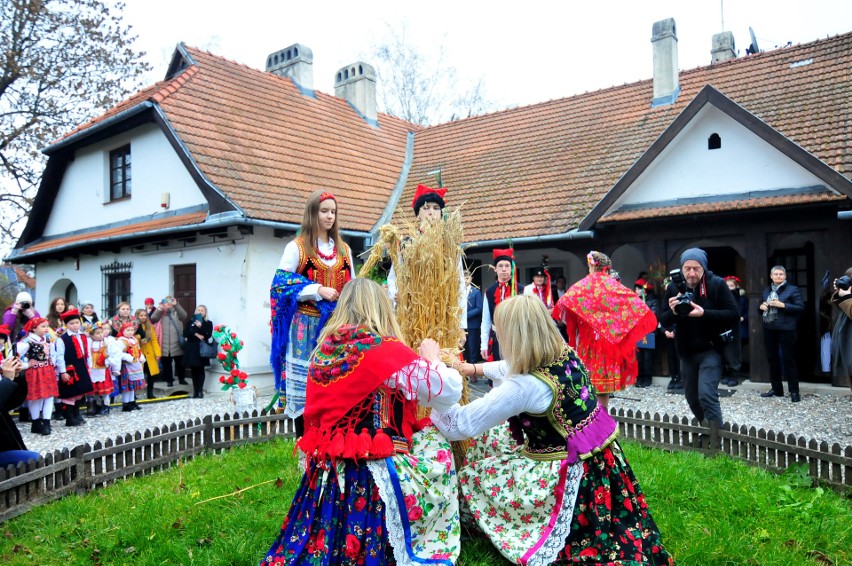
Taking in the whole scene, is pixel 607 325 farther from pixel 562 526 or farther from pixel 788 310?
pixel 788 310

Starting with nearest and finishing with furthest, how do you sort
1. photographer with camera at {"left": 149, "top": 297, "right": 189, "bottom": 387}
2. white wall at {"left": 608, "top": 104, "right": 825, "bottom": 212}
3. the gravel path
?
1. the gravel path
2. white wall at {"left": 608, "top": 104, "right": 825, "bottom": 212}
3. photographer with camera at {"left": 149, "top": 297, "right": 189, "bottom": 387}

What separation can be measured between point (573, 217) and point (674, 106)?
397 cm

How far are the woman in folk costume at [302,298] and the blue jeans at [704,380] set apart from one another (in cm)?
316

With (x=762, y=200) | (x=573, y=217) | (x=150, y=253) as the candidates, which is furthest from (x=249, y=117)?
(x=762, y=200)

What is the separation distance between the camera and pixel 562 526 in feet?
9.69

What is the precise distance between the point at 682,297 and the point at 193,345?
26.6ft

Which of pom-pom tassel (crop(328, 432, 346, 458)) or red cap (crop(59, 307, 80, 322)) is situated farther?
red cap (crop(59, 307, 80, 322))

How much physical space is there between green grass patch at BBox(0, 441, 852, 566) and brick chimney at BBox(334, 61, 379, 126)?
13434 millimetres

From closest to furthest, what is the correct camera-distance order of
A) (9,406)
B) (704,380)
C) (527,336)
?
(527,336) → (9,406) → (704,380)

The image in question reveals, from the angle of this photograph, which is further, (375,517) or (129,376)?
(129,376)

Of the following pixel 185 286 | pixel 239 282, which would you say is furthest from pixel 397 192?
pixel 185 286

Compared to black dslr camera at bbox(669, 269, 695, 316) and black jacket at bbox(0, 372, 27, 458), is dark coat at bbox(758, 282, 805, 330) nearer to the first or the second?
black dslr camera at bbox(669, 269, 695, 316)

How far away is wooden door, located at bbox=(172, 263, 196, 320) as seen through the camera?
1179 cm

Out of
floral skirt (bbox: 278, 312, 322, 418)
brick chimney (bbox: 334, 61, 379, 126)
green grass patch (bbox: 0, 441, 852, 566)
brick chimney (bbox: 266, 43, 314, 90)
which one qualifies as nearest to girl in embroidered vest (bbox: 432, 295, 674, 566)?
green grass patch (bbox: 0, 441, 852, 566)
